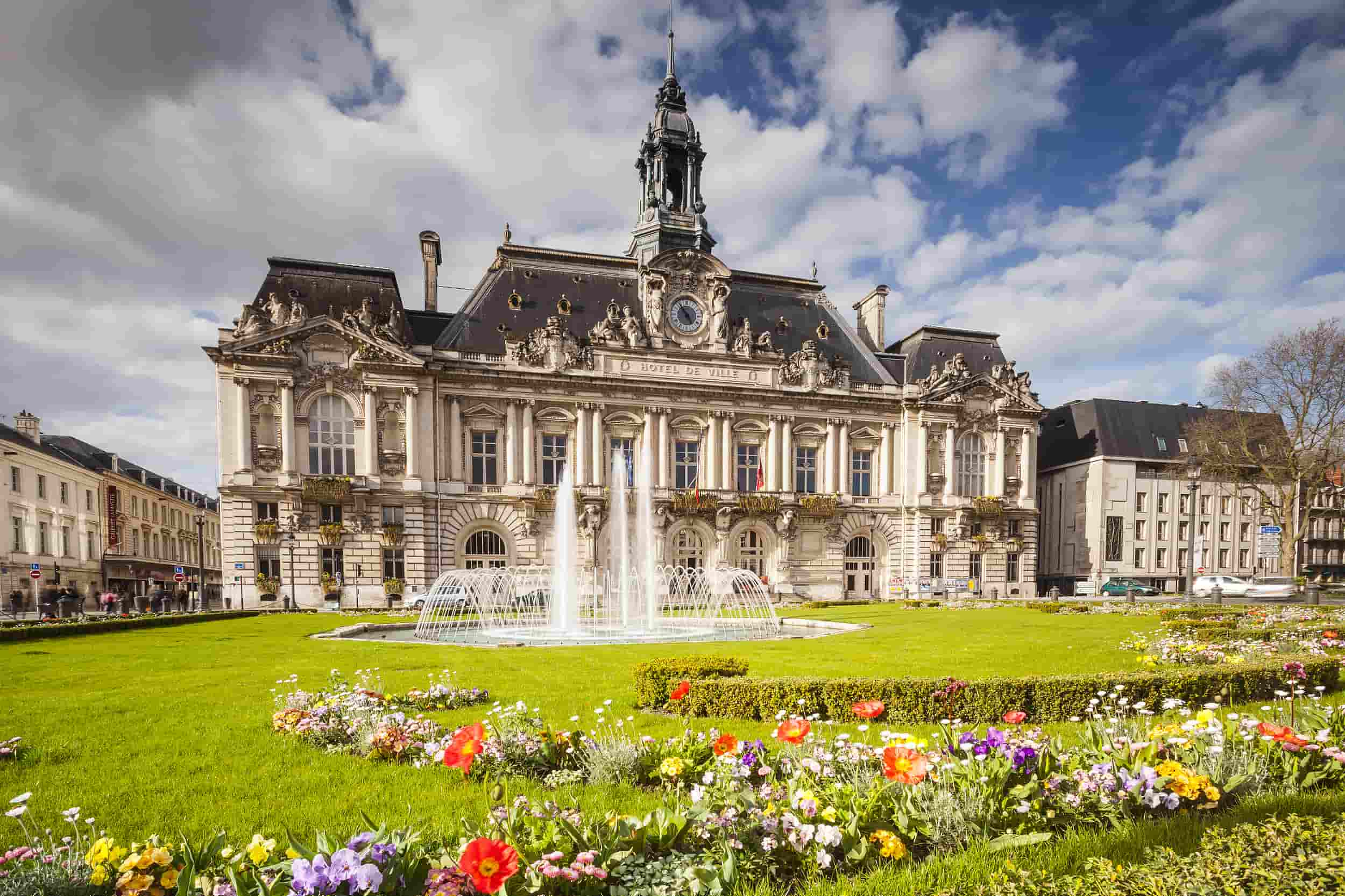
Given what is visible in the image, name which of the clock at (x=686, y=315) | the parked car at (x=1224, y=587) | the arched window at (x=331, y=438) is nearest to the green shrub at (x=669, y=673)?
the arched window at (x=331, y=438)

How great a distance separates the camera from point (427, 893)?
3635mm

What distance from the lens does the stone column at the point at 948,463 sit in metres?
45.0

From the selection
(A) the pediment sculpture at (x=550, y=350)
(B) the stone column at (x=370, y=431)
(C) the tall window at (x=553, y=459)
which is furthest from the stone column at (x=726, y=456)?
(B) the stone column at (x=370, y=431)

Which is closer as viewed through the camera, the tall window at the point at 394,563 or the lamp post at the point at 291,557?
the lamp post at the point at 291,557

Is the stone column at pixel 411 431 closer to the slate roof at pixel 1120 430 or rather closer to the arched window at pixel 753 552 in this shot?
the arched window at pixel 753 552

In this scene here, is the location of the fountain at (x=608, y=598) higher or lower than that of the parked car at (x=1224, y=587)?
higher

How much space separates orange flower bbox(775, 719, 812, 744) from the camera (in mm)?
5672

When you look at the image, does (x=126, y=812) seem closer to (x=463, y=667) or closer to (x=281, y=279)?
(x=463, y=667)

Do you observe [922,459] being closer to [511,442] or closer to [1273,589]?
[1273,589]

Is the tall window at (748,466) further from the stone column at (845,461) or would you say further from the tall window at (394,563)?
the tall window at (394,563)

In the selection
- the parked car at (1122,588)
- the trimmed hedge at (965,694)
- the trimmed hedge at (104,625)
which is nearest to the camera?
the trimmed hedge at (965,694)

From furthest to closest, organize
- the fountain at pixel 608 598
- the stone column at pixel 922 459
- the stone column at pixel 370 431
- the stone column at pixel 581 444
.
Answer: the stone column at pixel 922 459, the stone column at pixel 581 444, the stone column at pixel 370 431, the fountain at pixel 608 598

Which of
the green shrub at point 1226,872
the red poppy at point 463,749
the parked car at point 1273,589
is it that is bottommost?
the parked car at point 1273,589

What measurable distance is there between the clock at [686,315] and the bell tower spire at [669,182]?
15.4 feet
